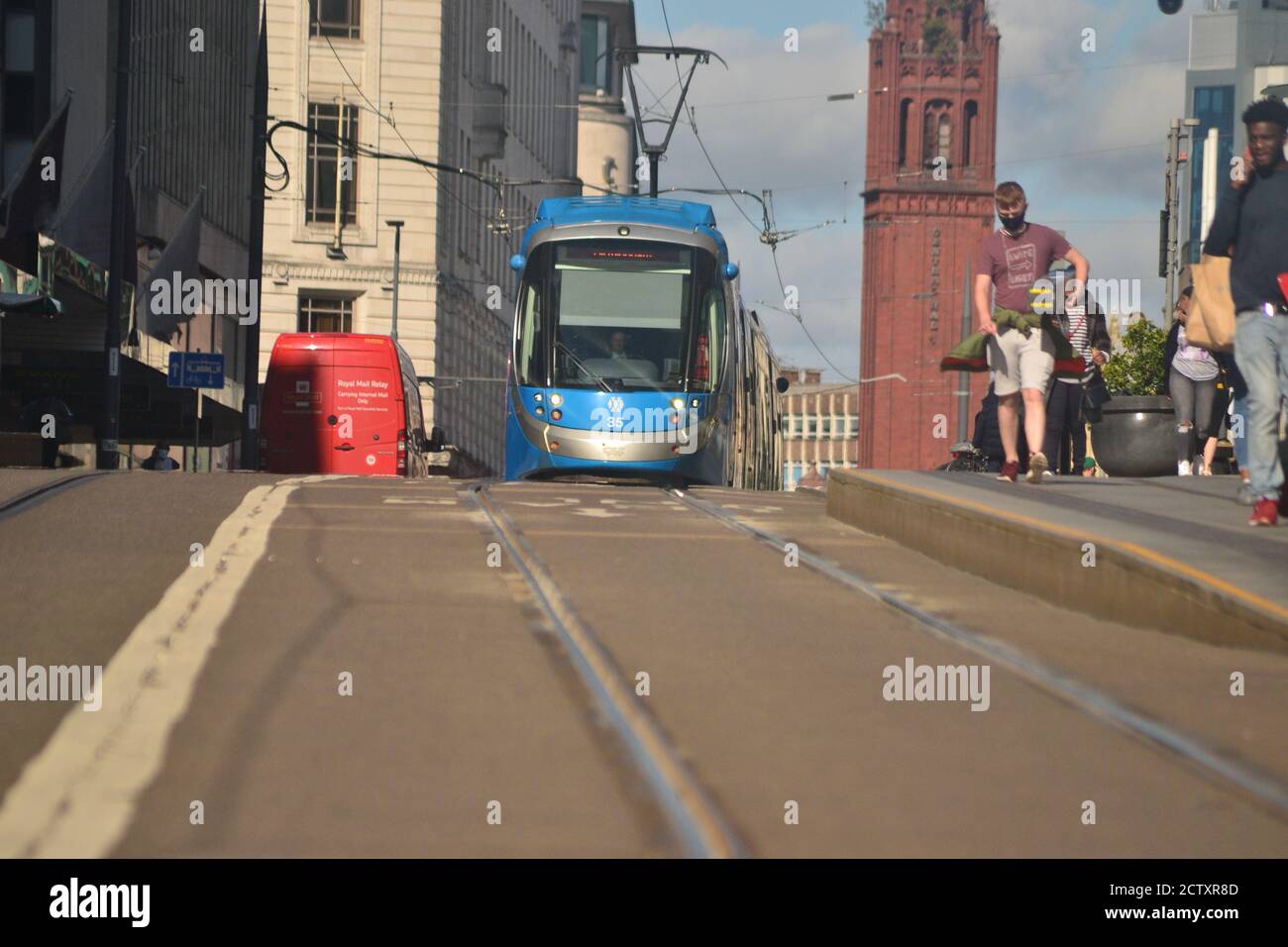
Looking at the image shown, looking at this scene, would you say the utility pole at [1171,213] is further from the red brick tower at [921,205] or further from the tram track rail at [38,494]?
the red brick tower at [921,205]

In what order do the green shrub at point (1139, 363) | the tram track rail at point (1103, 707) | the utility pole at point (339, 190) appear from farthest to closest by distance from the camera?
the utility pole at point (339, 190)
the green shrub at point (1139, 363)
the tram track rail at point (1103, 707)

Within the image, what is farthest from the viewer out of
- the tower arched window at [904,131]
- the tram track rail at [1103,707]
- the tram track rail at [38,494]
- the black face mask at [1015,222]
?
the tower arched window at [904,131]

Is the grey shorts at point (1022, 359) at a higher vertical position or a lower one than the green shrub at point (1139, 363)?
lower

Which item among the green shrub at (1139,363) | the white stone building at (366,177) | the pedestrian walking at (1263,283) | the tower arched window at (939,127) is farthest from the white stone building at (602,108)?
the pedestrian walking at (1263,283)

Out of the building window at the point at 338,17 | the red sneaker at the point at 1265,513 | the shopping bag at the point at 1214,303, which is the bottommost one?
the red sneaker at the point at 1265,513

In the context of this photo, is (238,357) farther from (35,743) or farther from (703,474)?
(35,743)

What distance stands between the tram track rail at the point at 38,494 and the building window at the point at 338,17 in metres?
43.4

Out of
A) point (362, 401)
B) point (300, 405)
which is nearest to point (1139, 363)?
point (362, 401)

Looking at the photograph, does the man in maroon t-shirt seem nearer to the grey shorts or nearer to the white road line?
the grey shorts

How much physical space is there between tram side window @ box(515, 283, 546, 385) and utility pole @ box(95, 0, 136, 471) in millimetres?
6915

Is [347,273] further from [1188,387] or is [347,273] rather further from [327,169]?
[1188,387]

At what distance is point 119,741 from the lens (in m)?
6.17

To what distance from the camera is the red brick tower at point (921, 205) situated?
158500 millimetres
